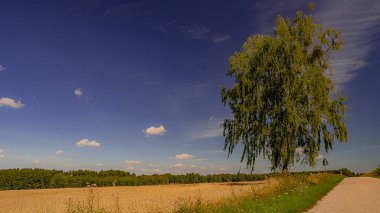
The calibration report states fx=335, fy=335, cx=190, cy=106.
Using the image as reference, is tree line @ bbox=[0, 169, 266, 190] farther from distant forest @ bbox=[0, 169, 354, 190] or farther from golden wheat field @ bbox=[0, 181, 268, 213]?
golden wheat field @ bbox=[0, 181, 268, 213]

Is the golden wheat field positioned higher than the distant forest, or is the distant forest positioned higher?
the distant forest

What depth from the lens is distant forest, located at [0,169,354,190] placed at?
122ft

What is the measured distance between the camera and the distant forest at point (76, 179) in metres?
37.2

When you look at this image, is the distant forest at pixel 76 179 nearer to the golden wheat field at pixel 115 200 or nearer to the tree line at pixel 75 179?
the tree line at pixel 75 179

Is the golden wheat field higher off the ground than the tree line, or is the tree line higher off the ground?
the tree line

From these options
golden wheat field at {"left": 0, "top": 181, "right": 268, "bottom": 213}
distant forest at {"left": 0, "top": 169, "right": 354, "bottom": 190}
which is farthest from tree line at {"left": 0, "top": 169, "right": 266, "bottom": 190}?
golden wheat field at {"left": 0, "top": 181, "right": 268, "bottom": 213}

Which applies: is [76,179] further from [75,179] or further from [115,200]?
[115,200]

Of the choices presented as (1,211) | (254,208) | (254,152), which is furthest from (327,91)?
(1,211)

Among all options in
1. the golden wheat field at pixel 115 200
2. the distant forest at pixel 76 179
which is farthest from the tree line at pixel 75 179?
the golden wheat field at pixel 115 200

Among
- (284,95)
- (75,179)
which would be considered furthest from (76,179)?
(284,95)

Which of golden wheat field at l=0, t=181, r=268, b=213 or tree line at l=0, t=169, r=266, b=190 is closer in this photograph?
golden wheat field at l=0, t=181, r=268, b=213

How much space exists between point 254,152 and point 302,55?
975 centimetres

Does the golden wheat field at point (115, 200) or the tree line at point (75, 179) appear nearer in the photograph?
the golden wheat field at point (115, 200)

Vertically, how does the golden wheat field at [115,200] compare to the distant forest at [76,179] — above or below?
below
